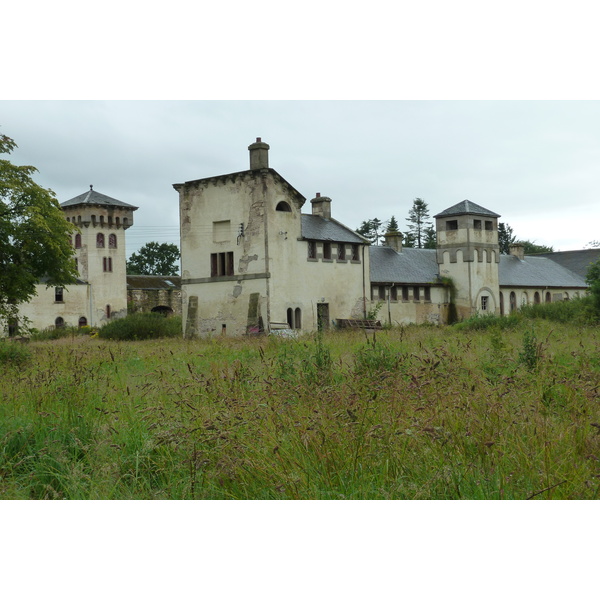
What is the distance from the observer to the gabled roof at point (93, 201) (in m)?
61.3

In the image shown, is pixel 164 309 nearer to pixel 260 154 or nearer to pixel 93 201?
pixel 93 201

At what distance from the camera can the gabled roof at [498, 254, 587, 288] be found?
53062mm

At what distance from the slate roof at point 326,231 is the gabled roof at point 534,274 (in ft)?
57.3

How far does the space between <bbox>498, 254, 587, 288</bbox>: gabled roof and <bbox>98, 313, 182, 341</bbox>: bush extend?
26.5m

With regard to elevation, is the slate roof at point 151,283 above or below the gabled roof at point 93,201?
below

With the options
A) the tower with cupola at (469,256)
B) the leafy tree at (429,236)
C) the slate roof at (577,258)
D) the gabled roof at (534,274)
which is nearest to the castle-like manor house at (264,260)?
the tower with cupola at (469,256)

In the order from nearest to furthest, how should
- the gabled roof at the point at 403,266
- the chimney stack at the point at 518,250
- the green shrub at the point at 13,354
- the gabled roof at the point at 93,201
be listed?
the green shrub at the point at 13,354, the gabled roof at the point at 403,266, the chimney stack at the point at 518,250, the gabled roof at the point at 93,201

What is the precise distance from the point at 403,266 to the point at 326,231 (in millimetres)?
10713

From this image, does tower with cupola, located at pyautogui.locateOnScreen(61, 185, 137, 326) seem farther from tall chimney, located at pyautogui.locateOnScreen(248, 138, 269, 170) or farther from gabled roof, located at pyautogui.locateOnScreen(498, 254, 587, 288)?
gabled roof, located at pyautogui.locateOnScreen(498, 254, 587, 288)

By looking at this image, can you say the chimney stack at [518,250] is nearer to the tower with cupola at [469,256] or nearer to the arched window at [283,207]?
Answer: the tower with cupola at [469,256]

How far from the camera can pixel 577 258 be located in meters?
63.6

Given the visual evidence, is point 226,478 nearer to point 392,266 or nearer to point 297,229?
point 297,229

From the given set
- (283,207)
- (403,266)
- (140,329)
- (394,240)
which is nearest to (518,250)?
(394,240)

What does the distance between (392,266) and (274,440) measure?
132 ft
